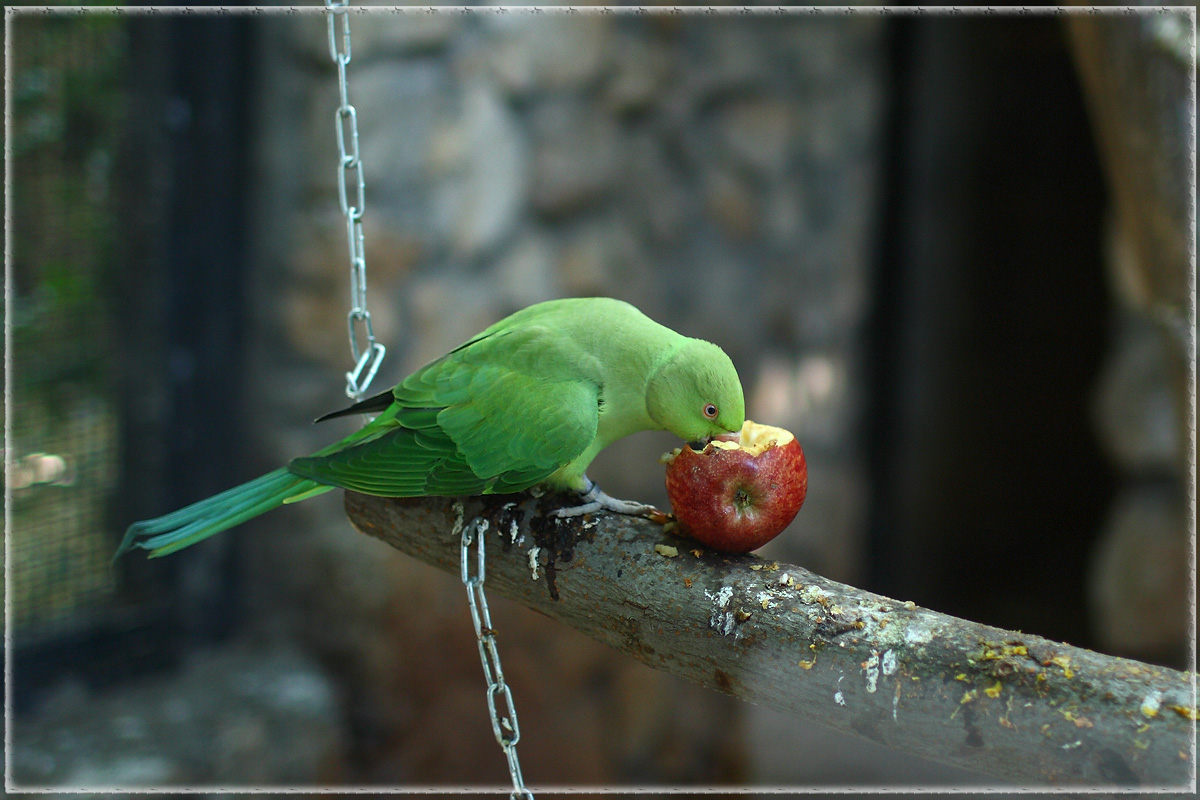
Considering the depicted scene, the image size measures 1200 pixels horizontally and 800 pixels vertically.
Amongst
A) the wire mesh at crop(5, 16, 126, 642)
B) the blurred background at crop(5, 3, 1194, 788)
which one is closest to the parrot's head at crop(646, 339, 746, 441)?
the blurred background at crop(5, 3, 1194, 788)

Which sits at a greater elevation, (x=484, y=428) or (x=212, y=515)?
(x=484, y=428)

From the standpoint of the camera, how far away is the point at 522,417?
39.8 inches

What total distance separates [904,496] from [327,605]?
1735 mm

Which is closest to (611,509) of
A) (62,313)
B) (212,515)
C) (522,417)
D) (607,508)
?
(607,508)

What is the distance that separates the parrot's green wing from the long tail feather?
0.03 m

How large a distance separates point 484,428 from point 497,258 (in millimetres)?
927

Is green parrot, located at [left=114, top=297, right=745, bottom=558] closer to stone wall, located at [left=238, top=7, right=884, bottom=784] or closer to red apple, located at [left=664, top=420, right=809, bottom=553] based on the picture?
red apple, located at [left=664, top=420, right=809, bottom=553]

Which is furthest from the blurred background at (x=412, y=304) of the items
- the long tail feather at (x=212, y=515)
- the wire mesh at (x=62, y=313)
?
the long tail feather at (x=212, y=515)

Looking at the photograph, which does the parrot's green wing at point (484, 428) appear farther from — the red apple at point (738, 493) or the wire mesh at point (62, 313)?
the wire mesh at point (62, 313)

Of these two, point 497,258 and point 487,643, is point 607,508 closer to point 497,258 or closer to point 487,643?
point 487,643

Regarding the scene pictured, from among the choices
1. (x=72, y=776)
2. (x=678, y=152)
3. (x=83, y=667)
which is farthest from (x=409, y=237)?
(x=72, y=776)

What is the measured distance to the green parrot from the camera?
3.26ft

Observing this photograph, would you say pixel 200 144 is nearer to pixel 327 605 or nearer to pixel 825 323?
pixel 327 605

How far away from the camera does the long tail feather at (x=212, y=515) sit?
99 cm
